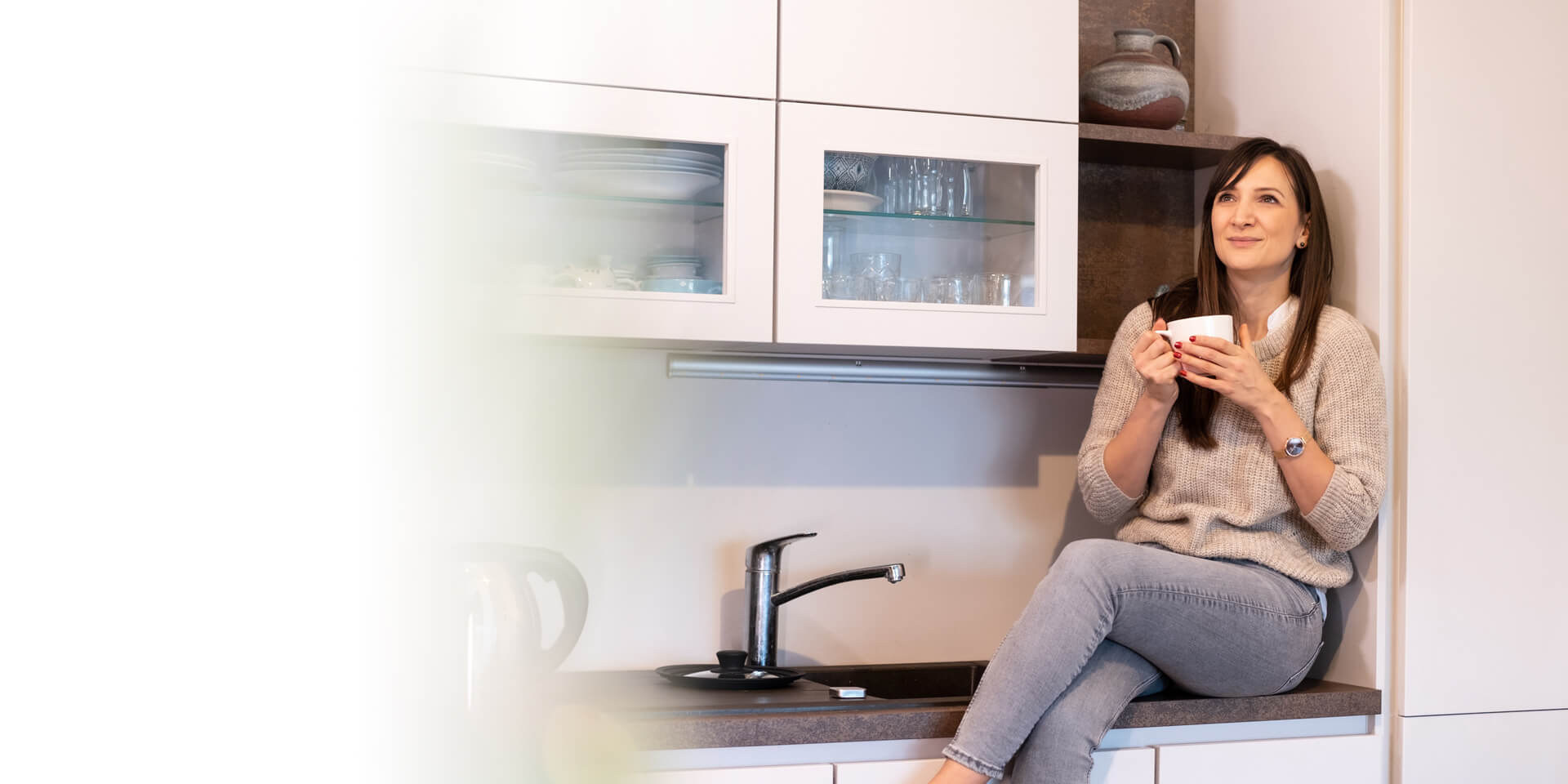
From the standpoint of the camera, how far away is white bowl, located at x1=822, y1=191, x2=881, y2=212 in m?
1.85

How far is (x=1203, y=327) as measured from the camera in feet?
5.90

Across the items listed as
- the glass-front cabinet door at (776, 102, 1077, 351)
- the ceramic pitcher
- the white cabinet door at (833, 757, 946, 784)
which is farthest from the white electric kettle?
the ceramic pitcher

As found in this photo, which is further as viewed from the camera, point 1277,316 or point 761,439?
point 761,439

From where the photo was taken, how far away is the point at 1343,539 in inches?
A: 71.2

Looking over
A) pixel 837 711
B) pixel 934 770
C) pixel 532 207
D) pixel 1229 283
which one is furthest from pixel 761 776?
pixel 532 207

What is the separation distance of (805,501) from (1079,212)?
0.71 m

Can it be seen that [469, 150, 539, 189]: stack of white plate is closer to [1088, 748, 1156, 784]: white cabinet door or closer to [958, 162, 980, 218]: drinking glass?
[1088, 748, 1156, 784]: white cabinet door

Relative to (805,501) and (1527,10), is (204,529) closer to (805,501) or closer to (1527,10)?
(805,501)

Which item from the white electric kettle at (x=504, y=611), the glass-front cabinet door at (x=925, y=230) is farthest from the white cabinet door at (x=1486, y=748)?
the white electric kettle at (x=504, y=611)

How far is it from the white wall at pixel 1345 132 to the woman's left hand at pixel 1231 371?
0.85ft

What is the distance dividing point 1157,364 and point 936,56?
55cm

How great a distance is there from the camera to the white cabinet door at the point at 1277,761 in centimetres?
176

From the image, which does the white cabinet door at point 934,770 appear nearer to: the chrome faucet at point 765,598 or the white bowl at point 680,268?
the chrome faucet at point 765,598

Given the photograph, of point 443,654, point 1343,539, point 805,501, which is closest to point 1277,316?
point 1343,539
